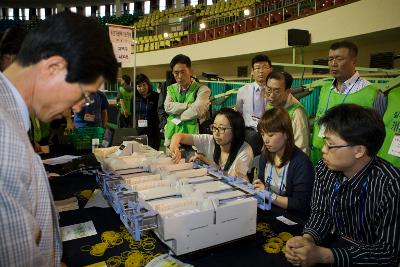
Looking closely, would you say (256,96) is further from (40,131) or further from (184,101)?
(40,131)

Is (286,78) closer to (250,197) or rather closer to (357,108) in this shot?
(357,108)

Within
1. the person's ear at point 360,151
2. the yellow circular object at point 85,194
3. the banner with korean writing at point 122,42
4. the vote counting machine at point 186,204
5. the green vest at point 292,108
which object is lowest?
the yellow circular object at point 85,194

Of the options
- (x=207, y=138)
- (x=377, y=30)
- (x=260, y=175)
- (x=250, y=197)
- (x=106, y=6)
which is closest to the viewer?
(x=250, y=197)

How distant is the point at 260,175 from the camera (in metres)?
2.02

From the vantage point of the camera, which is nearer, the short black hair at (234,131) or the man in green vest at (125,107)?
the short black hair at (234,131)

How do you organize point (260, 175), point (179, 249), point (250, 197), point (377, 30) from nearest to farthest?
point (179, 249), point (250, 197), point (260, 175), point (377, 30)

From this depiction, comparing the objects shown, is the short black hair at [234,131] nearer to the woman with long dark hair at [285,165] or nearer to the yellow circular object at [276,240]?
the woman with long dark hair at [285,165]

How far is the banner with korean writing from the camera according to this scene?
12.4 feet

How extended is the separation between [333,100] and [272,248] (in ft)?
5.84

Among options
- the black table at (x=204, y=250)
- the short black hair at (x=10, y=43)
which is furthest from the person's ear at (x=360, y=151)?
the short black hair at (x=10, y=43)

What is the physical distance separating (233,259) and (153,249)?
1.01 ft

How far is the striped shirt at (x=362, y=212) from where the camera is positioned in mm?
Answer: 1137

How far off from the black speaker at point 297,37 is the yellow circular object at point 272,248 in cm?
447

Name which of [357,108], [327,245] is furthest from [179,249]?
[357,108]
